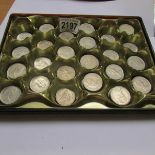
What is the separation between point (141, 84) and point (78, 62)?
211mm

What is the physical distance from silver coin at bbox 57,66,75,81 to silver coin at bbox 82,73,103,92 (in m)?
0.05

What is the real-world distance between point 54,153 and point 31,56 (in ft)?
1.11

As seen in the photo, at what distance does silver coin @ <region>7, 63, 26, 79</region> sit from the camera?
2.54ft

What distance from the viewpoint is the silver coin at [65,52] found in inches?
33.3

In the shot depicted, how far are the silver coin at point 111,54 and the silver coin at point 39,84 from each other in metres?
0.24

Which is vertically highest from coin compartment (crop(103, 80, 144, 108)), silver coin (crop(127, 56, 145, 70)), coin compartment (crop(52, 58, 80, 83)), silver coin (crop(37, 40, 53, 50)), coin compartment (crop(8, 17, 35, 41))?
coin compartment (crop(8, 17, 35, 41))

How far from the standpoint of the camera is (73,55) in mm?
848

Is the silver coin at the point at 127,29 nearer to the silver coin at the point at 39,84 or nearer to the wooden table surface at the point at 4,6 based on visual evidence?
the silver coin at the point at 39,84

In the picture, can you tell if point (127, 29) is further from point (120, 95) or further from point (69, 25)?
point (120, 95)

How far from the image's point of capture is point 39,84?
2.49ft

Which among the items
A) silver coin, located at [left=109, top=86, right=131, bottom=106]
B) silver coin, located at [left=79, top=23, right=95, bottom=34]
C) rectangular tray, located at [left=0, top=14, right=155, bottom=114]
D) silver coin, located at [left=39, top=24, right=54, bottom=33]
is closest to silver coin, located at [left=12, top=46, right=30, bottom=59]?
rectangular tray, located at [left=0, top=14, right=155, bottom=114]

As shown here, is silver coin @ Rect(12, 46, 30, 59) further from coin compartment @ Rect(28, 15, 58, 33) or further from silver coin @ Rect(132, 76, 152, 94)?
silver coin @ Rect(132, 76, 152, 94)

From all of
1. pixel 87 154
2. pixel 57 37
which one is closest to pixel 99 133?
pixel 87 154

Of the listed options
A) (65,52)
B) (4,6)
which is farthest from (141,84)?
(4,6)
